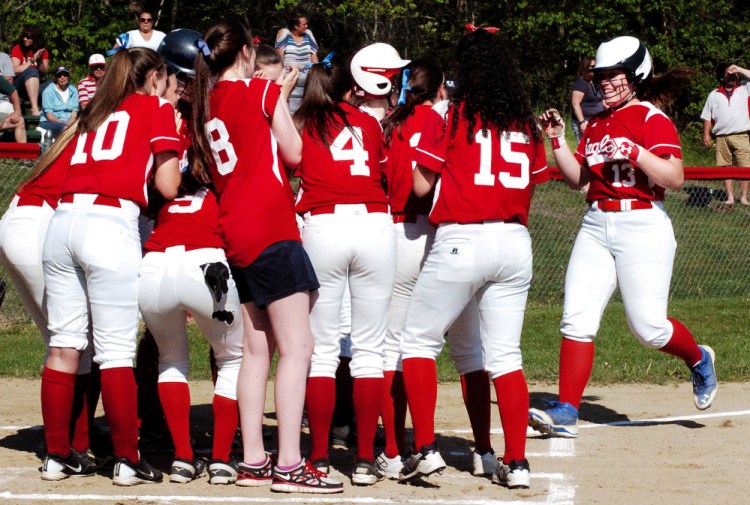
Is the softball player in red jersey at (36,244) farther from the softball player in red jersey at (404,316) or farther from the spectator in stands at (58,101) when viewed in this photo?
the spectator in stands at (58,101)

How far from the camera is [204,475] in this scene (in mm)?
5730

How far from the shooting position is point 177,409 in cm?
553

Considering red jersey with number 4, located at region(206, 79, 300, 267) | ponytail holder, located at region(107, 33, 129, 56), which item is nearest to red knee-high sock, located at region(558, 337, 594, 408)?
red jersey with number 4, located at region(206, 79, 300, 267)

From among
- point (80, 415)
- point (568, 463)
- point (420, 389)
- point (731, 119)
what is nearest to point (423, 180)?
point (420, 389)

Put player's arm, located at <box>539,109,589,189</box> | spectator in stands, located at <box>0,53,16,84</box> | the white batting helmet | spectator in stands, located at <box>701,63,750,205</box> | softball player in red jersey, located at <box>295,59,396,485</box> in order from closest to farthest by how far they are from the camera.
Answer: softball player in red jersey, located at <box>295,59,396,485</box> → the white batting helmet → player's arm, located at <box>539,109,589,189</box> → spectator in stands, located at <box>701,63,750,205</box> → spectator in stands, located at <box>0,53,16,84</box>

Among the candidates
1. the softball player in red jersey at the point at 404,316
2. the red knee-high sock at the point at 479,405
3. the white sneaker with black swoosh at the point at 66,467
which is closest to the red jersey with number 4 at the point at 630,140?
the softball player in red jersey at the point at 404,316

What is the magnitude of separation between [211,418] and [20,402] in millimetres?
1416

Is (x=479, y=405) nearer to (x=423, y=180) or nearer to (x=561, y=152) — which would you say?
(x=423, y=180)

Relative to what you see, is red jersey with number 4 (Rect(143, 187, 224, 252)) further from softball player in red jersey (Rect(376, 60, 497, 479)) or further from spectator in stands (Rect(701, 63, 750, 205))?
spectator in stands (Rect(701, 63, 750, 205))

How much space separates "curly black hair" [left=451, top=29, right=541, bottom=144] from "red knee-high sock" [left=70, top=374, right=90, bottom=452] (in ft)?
7.70

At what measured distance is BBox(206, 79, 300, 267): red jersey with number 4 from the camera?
5293 millimetres

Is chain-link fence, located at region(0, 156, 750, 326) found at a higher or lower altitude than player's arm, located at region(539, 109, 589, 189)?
lower

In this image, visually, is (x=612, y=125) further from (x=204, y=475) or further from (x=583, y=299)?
(x=204, y=475)

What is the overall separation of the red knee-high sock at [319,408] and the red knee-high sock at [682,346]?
2.31 metres
